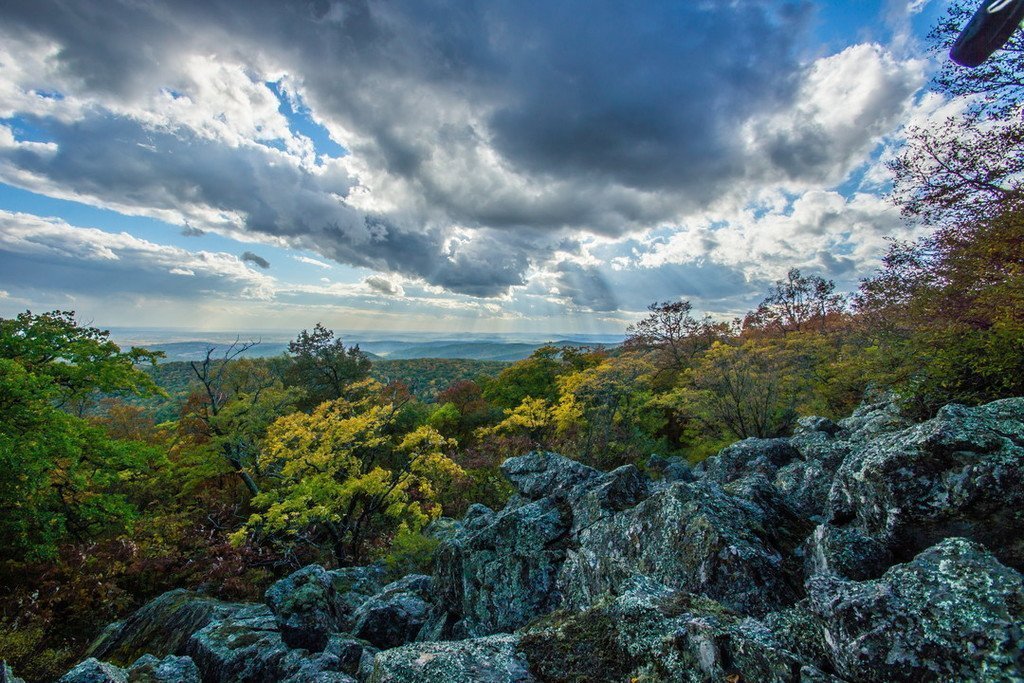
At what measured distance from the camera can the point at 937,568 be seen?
151 inches

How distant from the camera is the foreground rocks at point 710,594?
142 inches

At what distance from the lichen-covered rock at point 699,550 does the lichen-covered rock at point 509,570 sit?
799 millimetres

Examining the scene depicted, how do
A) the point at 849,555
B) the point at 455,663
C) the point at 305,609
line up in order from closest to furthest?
1. the point at 455,663
2. the point at 849,555
3. the point at 305,609

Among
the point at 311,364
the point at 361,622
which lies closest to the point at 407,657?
the point at 361,622

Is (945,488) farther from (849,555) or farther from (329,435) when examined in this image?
(329,435)

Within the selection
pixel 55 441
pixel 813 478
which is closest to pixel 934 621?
pixel 813 478

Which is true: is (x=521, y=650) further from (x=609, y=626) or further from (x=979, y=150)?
(x=979, y=150)

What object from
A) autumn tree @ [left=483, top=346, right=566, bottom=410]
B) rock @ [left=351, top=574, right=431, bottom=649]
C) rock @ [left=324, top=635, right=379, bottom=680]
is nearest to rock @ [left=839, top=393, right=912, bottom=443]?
rock @ [left=351, top=574, right=431, bottom=649]

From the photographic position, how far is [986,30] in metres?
3.46

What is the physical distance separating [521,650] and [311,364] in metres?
42.4

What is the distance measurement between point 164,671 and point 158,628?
4733 millimetres

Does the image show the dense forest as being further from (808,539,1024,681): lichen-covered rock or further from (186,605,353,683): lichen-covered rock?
(808,539,1024,681): lichen-covered rock

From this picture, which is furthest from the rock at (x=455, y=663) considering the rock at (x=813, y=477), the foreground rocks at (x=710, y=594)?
the rock at (x=813, y=477)

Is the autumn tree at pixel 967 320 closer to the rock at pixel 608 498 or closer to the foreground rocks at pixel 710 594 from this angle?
the foreground rocks at pixel 710 594
